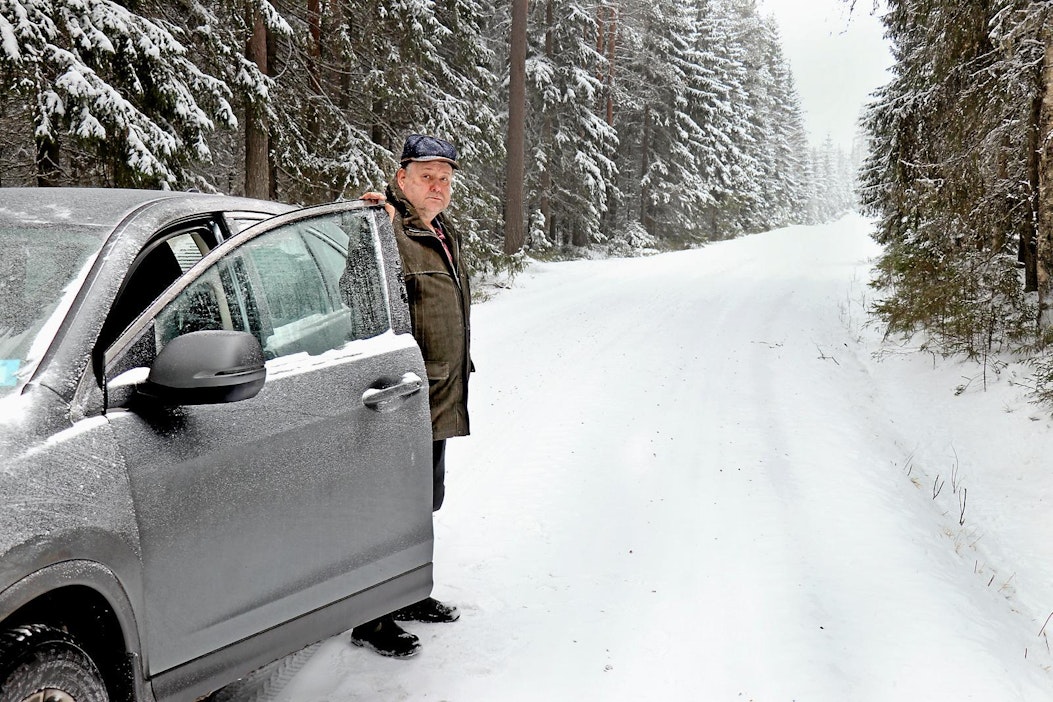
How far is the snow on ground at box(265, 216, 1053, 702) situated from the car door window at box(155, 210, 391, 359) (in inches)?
58.6

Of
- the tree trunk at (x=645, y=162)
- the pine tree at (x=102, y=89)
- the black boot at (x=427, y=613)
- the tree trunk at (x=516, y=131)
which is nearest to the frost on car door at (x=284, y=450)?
the black boot at (x=427, y=613)

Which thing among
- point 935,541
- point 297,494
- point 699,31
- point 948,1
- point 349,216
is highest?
point 699,31

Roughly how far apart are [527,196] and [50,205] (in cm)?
2410

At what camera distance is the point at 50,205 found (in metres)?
2.45

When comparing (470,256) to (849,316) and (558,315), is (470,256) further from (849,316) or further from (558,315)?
(849,316)

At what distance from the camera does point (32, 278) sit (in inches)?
84.1

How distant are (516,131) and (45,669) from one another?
18.8 metres

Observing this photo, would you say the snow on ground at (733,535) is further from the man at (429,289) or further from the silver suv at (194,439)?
the silver suv at (194,439)

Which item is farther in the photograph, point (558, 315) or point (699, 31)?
point (699, 31)

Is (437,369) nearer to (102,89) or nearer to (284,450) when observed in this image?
(284,450)

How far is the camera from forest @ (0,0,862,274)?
722cm

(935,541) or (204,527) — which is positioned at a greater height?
(204,527)

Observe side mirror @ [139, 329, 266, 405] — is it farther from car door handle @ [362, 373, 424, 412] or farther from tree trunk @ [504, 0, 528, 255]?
tree trunk @ [504, 0, 528, 255]

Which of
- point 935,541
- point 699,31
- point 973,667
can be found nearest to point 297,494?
point 973,667
